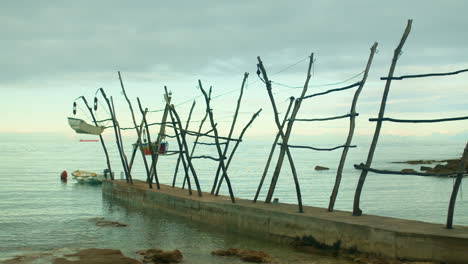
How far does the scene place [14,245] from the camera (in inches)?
489

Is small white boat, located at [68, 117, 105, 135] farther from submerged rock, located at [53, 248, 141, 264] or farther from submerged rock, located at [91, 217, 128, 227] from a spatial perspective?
submerged rock, located at [53, 248, 141, 264]

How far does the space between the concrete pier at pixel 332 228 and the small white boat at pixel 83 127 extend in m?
7.20

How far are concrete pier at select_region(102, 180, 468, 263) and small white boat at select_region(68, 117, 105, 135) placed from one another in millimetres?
7198

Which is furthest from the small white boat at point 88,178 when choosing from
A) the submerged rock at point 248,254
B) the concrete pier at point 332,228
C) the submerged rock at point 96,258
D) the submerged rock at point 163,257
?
the submerged rock at point 163,257

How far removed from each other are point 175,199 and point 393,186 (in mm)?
17161

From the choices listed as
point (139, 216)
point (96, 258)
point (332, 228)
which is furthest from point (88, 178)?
point (332, 228)

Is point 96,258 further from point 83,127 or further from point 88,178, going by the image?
point 88,178

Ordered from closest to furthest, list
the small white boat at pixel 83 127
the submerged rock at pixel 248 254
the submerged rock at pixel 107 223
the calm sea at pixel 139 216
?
the submerged rock at pixel 248 254, the calm sea at pixel 139 216, the submerged rock at pixel 107 223, the small white boat at pixel 83 127

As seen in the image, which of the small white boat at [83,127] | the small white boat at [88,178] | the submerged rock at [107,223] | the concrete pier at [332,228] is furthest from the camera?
the small white boat at [88,178]

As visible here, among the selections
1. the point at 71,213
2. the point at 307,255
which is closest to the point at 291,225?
the point at 307,255

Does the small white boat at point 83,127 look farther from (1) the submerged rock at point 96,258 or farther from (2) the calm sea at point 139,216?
(1) the submerged rock at point 96,258

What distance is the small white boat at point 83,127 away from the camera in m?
22.2

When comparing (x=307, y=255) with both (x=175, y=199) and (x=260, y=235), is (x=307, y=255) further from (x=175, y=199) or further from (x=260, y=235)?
(x=175, y=199)

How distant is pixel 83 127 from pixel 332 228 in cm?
1493
